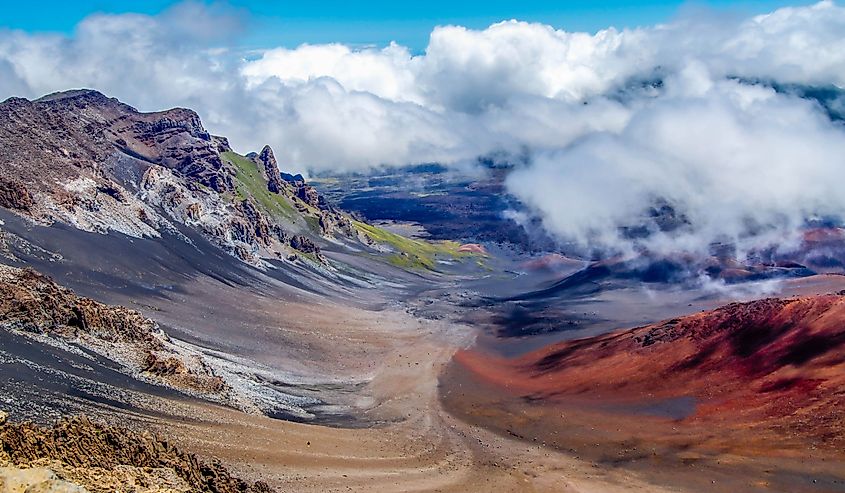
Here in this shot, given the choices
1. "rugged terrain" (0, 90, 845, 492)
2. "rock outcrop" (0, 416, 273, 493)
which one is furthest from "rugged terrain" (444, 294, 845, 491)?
"rock outcrop" (0, 416, 273, 493)

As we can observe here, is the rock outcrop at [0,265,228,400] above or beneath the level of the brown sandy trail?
above

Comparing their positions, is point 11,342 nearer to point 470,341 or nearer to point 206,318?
point 206,318

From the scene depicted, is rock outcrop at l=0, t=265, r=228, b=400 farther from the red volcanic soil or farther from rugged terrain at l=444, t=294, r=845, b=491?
the red volcanic soil

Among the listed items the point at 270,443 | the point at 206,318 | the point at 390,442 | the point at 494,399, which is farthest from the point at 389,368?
the point at 270,443

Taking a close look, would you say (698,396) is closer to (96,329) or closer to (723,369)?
(723,369)

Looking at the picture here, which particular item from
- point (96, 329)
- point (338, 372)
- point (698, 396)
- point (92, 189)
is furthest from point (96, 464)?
point (92, 189)

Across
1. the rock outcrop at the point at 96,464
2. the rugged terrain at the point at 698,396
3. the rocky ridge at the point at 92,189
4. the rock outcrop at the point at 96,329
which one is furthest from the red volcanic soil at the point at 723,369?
the rocky ridge at the point at 92,189

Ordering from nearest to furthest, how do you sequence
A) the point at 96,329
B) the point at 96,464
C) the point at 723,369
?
the point at 96,464, the point at 96,329, the point at 723,369
